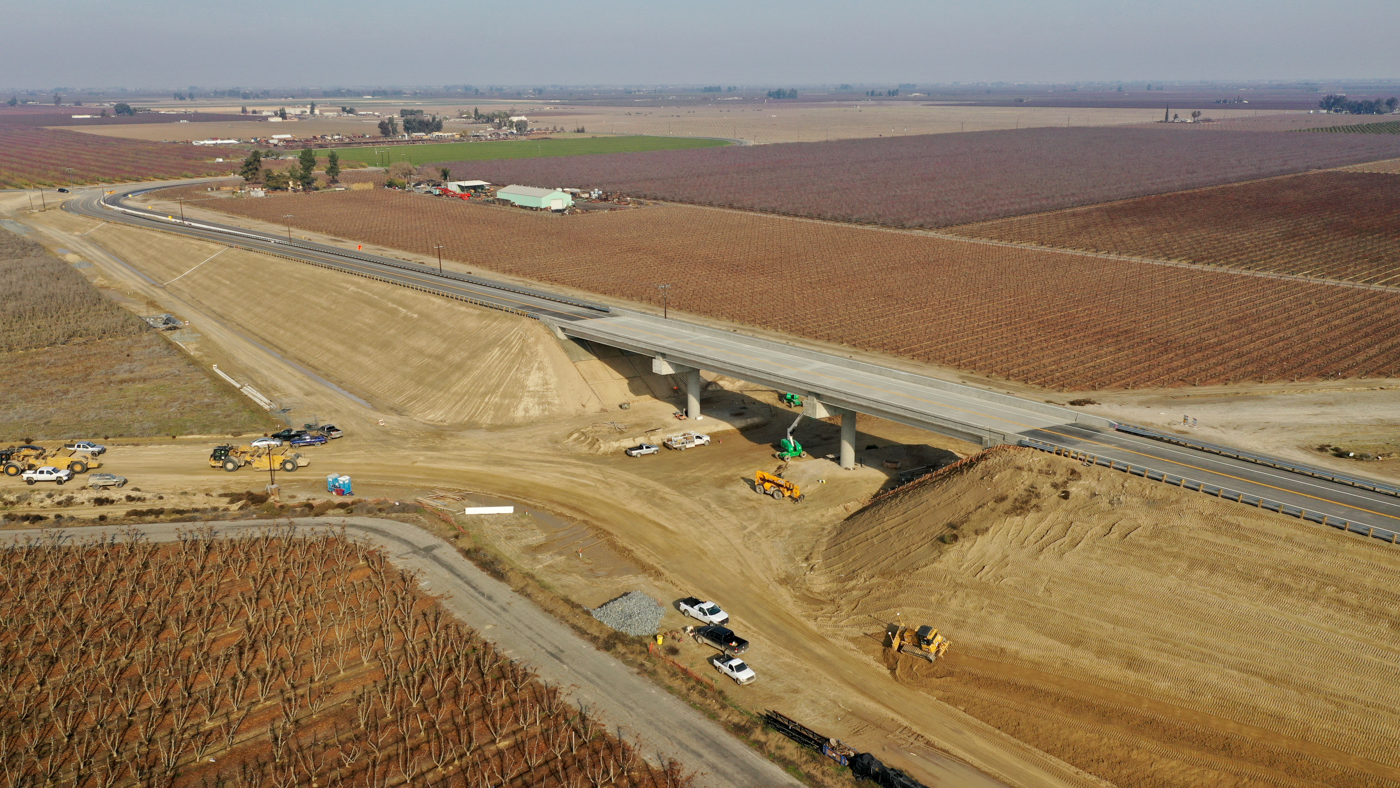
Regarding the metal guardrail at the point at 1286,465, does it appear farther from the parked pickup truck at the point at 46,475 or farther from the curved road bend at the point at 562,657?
the parked pickup truck at the point at 46,475

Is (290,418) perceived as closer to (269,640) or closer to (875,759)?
(269,640)

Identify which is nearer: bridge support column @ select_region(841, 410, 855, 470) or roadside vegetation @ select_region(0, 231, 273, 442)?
bridge support column @ select_region(841, 410, 855, 470)

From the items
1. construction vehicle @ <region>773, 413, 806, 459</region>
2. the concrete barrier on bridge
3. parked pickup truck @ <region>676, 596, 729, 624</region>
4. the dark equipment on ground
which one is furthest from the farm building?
the dark equipment on ground

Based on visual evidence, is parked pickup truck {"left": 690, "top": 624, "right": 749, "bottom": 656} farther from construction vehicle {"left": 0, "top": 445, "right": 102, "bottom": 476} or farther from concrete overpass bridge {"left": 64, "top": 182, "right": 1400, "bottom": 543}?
construction vehicle {"left": 0, "top": 445, "right": 102, "bottom": 476}

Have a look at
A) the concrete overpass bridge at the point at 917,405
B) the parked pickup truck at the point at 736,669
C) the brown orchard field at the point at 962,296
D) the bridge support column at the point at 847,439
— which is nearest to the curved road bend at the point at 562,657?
the parked pickup truck at the point at 736,669

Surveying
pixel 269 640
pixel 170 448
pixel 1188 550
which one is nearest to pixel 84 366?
pixel 170 448
